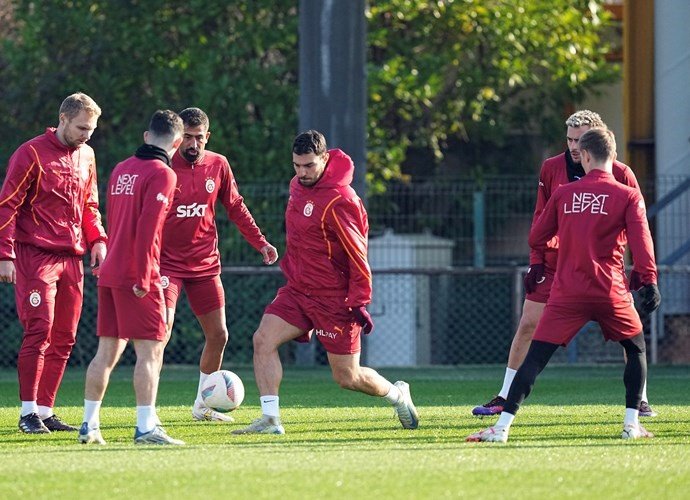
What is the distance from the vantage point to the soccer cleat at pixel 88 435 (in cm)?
875

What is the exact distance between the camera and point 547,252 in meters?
10.6

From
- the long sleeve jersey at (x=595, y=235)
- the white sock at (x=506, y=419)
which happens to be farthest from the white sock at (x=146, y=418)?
the long sleeve jersey at (x=595, y=235)

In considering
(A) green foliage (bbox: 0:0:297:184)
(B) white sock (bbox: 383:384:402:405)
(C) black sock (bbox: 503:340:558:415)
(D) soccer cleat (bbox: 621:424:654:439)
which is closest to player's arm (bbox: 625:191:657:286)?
(C) black sock (bbox: 503:340:558:415)

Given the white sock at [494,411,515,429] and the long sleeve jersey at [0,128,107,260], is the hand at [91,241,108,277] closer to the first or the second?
the long sleeve jersey at [0,128,107,260]

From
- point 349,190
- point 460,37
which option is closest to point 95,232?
point 349,190

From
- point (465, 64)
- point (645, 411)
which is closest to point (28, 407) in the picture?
point (645, 411)

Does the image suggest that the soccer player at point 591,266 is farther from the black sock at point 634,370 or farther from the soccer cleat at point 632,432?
the black sock at point 634,370

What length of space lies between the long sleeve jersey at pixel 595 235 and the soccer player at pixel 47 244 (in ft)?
10.3

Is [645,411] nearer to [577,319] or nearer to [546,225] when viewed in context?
[577,319]

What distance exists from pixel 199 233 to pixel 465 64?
11.5 meters

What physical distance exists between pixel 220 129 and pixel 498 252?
4058 millimetres

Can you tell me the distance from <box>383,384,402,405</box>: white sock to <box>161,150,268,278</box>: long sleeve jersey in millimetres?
1721

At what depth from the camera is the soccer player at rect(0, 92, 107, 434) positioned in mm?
9617

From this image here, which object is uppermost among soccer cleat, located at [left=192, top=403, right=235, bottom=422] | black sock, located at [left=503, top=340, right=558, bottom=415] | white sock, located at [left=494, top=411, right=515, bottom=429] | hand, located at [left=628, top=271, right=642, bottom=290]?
hand, located at [left=628, top=271, right=642, bottom=290]
